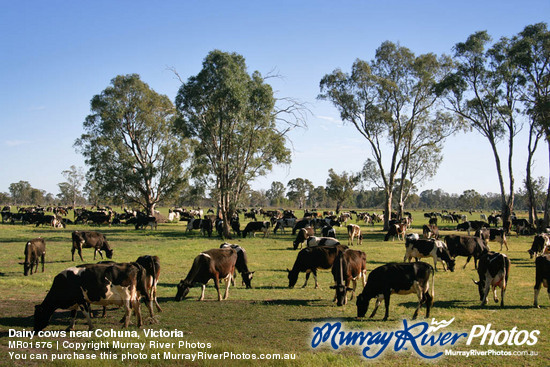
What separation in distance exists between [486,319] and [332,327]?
13.4ft

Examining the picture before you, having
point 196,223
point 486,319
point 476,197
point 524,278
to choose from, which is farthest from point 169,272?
point 476,197

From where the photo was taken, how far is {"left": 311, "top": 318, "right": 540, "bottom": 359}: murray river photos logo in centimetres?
832

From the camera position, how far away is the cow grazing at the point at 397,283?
9.84 metres

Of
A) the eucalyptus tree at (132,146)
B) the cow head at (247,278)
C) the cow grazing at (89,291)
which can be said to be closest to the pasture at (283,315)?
the cow head at (247,278)

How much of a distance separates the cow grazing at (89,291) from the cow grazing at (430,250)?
13.5 metres

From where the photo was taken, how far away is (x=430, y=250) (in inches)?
730

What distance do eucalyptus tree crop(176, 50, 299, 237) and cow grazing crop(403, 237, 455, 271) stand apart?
18.4 meters

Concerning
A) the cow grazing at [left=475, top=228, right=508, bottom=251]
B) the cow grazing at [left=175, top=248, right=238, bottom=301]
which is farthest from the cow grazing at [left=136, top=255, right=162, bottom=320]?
the cow grazing at [left=475, top=228, right=508, bottom=251]

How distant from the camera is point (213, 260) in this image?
12.3 m

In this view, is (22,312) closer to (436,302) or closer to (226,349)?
(226,349)

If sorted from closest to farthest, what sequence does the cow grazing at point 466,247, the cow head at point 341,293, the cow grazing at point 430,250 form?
the cow head at point 341,293, the cow grazing at point 430,250, the cow grazing at point 466,247

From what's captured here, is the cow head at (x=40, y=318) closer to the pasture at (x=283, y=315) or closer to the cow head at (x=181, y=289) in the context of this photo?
the pasture at (x=283, y=315)

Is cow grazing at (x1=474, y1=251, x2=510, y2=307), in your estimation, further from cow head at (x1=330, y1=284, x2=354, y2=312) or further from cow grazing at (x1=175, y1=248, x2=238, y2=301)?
cow grazing at (x1=175, y1=248, x2=238, y2=301)

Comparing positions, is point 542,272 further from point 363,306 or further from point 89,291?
point 89,291
